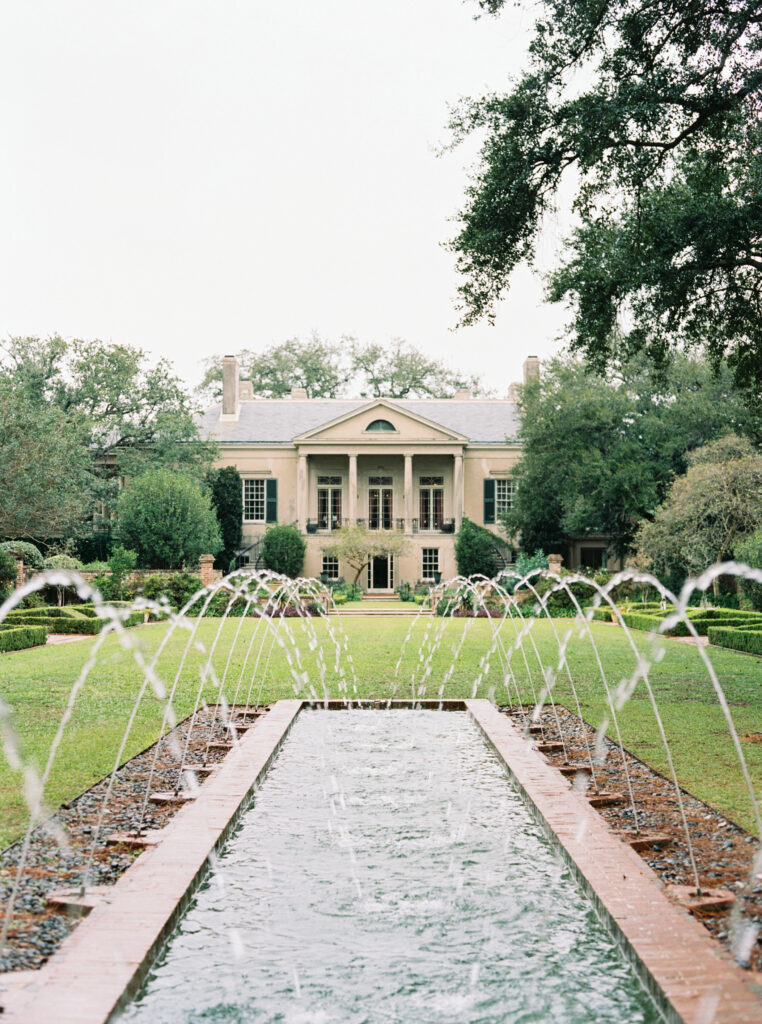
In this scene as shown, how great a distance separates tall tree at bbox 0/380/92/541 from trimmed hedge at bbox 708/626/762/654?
1715 cm

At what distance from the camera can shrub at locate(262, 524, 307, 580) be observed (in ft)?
124

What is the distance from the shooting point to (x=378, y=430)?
40.9 m

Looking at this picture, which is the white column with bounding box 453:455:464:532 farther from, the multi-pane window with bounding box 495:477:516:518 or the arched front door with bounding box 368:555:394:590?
the arched front door with bounding box 368:555:394:590

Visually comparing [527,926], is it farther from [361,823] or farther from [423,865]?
[361,823]

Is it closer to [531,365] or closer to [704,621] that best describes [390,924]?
[704,621]

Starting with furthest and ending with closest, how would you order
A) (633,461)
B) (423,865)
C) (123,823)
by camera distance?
(633,461), (123,823), (423,865)

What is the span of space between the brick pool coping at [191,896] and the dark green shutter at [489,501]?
3485cm

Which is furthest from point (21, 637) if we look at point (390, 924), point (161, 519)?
point (390, 924)

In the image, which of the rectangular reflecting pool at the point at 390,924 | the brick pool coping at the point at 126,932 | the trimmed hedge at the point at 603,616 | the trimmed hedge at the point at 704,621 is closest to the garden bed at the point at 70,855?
the brick pool coping at the point at 126,932

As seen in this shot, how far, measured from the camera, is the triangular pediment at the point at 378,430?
133ft

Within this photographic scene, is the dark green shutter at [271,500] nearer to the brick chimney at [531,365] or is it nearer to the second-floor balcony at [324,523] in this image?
the second-floor balcony at [324,523]

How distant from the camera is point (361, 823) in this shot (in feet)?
20.3

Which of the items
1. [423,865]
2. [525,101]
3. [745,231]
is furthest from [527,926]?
[525,101]

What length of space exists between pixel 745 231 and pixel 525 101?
316 cm
